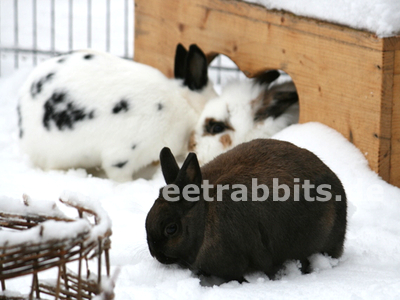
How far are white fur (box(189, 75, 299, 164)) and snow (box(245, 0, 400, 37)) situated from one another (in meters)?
0.60

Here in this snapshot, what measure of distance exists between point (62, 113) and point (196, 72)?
0.89 meters

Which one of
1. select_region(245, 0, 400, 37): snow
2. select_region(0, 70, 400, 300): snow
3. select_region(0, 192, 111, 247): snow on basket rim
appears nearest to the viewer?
select_region(0, 192, 111, 247): snow on basket rim

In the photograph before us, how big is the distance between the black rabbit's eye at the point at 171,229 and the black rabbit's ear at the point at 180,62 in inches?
78.4

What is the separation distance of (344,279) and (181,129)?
1.91m

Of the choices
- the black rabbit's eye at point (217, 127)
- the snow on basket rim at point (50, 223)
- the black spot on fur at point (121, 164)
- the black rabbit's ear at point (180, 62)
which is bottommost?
the black spot on fur at point (121, 164)

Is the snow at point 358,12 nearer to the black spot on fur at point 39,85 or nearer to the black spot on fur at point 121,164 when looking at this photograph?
the black spot on fur at point 121,164

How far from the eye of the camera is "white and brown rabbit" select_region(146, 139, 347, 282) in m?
2.07

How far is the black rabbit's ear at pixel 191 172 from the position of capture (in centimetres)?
205

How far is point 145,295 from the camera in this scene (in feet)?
6.30

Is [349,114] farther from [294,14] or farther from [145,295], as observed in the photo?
[145,295]

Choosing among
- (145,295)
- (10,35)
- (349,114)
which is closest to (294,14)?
(349,114)

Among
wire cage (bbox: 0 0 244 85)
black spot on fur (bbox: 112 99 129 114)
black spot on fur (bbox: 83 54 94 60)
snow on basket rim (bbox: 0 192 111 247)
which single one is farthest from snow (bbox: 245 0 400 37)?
wire cage (bbox: 0 0 244 85)

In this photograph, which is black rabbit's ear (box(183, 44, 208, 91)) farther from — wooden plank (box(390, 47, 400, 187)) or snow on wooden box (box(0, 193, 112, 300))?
snow on wooden box (box(0, 193, 112, 300))

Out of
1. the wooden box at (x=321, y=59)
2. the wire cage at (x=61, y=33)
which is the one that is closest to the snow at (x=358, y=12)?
the wooden box at (x=321, y=59)
